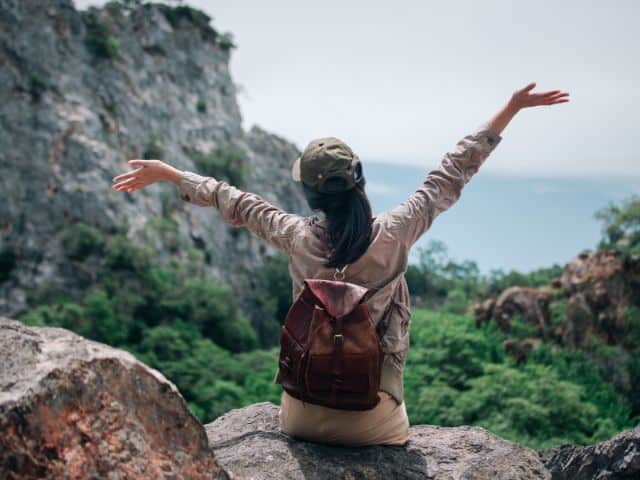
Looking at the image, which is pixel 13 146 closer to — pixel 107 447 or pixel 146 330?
pixel 146 330

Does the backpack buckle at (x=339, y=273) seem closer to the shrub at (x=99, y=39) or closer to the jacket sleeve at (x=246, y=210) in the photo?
the jacket sleeve at (x=246, y=210)

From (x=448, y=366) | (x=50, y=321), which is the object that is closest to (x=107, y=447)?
(x=448, y=366)

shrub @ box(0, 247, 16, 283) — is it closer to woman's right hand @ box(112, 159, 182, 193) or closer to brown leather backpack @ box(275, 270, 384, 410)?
woman's right hand @ box(112, 159, 182, 193)

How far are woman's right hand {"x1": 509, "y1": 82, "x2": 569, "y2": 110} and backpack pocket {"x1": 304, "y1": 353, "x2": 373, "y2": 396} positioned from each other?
131cm

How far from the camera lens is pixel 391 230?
9.94ft

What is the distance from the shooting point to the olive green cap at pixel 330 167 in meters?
2.93

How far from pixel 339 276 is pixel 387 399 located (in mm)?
582

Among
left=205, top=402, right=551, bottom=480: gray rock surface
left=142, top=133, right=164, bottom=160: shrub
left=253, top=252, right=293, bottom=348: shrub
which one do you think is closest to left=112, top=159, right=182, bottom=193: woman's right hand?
left=205, top=402, right=551, bottom=480: gray rock surface

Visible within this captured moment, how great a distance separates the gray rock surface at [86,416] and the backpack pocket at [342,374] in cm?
45

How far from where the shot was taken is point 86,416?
2371mm

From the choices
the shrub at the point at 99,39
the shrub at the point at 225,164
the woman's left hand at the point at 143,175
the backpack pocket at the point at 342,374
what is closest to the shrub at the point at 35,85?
the shrub at the point at 99,39

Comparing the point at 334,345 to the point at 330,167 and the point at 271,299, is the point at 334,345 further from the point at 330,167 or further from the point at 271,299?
the point at 271,299

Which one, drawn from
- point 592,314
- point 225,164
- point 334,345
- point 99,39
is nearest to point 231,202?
point 334,345

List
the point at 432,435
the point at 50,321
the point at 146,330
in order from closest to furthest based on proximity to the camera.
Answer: the point at 432,435 < the point at 50,321 < the point at 146,330
